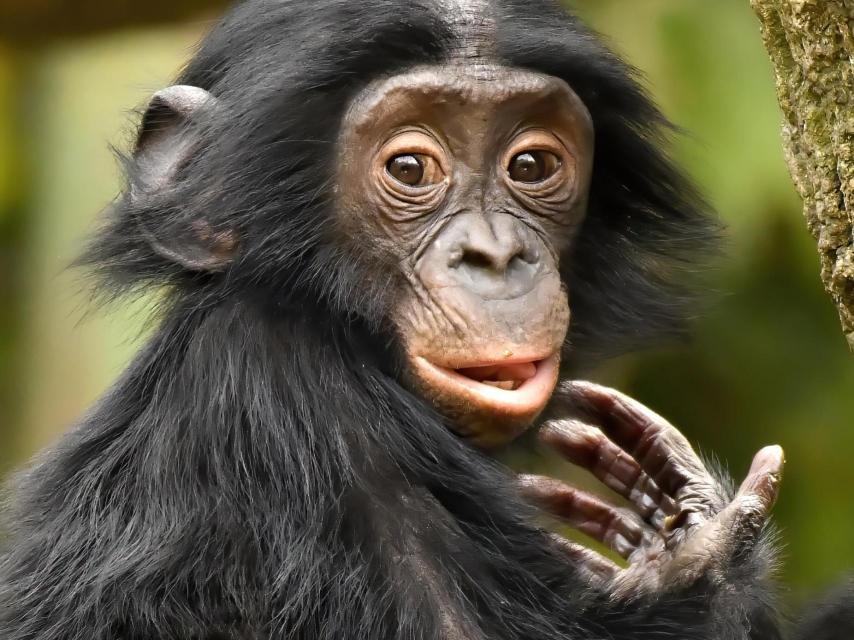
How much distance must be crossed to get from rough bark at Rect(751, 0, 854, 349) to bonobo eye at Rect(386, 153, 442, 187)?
0.94m

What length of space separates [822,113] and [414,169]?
Answer: 1.10m

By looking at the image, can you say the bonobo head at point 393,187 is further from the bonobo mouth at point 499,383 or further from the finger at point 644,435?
the finger at point 644,435

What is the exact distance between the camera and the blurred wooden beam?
28.5 ft

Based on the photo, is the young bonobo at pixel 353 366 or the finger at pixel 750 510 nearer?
the young bonobo at pixel 353 366

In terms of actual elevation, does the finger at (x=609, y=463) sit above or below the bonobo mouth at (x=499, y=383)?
below

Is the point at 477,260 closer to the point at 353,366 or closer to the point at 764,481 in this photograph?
the point at 353,366

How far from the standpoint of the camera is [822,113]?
2.96m

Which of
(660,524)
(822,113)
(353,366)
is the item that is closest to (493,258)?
(353,366)

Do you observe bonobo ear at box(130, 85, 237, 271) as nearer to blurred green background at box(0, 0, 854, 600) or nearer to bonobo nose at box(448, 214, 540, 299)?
bonobo nose at box(448, 214, 540, 299)

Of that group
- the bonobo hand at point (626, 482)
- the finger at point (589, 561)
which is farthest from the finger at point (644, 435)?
the finger at point (589, 561)

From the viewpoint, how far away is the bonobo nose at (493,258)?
3.31 m

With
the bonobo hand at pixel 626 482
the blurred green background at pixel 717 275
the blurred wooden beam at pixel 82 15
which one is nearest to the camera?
the bonobo hand at pixel 626 482

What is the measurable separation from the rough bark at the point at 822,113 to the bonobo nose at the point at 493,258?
0.71 m

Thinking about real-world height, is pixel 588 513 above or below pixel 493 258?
below
